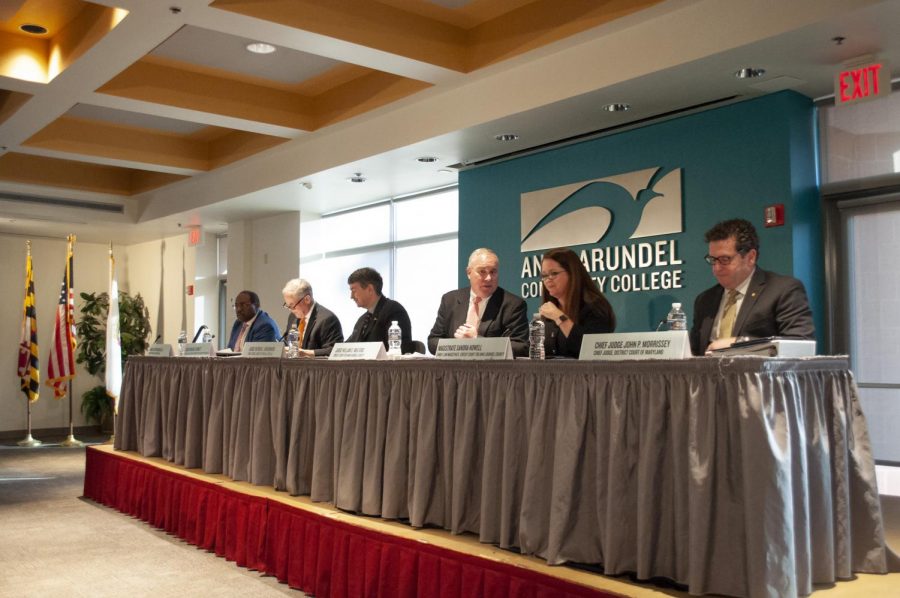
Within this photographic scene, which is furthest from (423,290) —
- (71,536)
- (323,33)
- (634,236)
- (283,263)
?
(71,536)

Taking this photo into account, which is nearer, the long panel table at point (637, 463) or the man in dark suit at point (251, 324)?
the long panel table at point (637, 463)

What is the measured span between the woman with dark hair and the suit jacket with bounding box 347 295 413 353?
47.4 inches

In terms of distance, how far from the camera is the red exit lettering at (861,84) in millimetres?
4215

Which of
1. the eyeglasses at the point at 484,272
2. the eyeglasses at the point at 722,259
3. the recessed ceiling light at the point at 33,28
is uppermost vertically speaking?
the recessed ceiling light at the point at 33,28

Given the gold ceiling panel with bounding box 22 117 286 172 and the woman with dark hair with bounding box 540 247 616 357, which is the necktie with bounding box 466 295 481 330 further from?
the gold ceiling panel with bounding box 22 117 286 172

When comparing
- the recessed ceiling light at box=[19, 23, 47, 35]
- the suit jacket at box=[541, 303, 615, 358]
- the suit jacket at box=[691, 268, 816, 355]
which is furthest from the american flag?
the suit jacket at box=[691, 268, 816, 355]

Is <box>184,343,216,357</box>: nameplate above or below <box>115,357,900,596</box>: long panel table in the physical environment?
above

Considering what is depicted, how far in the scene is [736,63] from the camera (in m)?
4.33

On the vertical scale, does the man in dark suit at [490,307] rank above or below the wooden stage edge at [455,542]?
above

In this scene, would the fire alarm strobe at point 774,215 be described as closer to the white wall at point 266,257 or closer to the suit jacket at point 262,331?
the suit jacket at point 262,331

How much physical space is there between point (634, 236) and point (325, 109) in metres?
2.67

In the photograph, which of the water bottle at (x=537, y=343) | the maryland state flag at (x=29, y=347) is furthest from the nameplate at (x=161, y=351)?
the maryland state flag at (x=29, y=347)

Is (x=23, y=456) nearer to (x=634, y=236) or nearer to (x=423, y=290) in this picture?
(x=423, y=290)

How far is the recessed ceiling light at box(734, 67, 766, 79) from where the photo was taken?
445 centimetres
